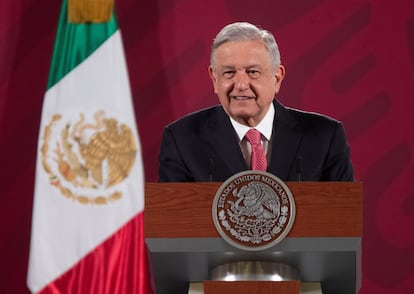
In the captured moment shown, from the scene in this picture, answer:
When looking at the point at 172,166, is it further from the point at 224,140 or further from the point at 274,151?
the point at 274,151

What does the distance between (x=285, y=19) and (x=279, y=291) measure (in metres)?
2.76

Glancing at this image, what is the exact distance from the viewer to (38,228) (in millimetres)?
4539

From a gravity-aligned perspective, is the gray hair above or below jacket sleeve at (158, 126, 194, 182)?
above

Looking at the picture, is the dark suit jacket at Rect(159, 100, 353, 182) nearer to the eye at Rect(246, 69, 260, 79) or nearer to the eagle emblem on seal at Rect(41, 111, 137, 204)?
the eye at Rect(246, 69, 260, 79)

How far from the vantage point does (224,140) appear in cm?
292

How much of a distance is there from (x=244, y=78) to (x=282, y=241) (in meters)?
0.74

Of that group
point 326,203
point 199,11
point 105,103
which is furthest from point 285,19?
point 326,203

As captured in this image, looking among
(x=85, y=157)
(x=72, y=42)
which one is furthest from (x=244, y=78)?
(x=72, y=42)

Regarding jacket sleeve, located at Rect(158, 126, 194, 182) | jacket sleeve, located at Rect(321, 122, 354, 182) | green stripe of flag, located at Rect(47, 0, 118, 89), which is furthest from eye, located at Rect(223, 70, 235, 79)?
green stripe of flag, located at Rect(47, 0, 118, 89)

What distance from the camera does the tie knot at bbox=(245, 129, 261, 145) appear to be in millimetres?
2957

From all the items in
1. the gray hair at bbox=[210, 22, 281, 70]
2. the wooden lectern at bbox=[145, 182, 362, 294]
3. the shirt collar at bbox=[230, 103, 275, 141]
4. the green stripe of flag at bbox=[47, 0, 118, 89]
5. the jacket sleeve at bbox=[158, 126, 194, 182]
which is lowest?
the wooden lectern at bbox=[145, 182, 362, 294]

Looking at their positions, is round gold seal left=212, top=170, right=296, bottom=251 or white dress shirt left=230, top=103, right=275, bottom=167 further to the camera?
white dress shirt left=230, top=103, right=275, bottom=167

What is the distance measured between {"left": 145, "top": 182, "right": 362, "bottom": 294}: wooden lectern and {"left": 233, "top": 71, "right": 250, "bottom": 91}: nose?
632mm

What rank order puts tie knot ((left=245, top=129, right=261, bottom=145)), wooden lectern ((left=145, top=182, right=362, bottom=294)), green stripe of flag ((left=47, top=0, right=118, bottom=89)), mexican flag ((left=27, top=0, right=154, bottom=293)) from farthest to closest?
green stripe of flag ((left=47, top=0, right=118, bottom=89))
mexican flag ((left=27, top=0, right=154, bottom=293))
tie knot ((left=245, top=129, right=261, bottom=145))
wooden lectern ((left=145, top=182, right=362, bottom=294))
